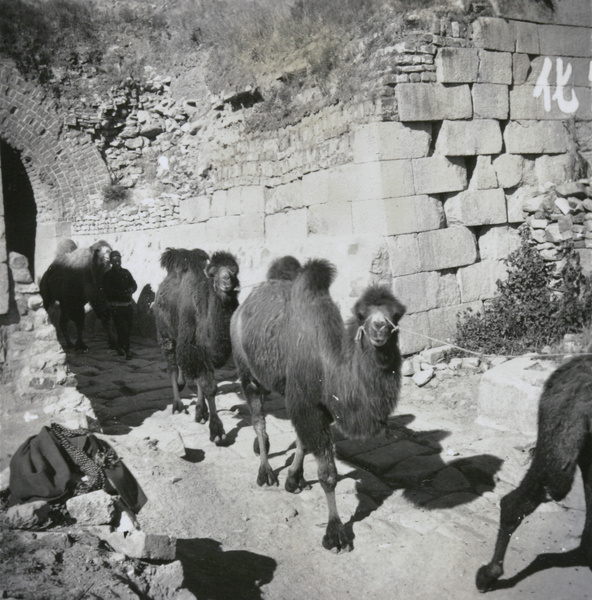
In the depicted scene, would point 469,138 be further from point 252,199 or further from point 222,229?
point 222,229

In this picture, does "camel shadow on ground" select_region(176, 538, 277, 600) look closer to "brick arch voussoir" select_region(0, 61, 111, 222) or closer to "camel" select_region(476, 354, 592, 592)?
"camel" select_region(476, 354, 592, 592)

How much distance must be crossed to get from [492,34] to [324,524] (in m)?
7.82

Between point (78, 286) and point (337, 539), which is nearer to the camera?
point (337, 539)

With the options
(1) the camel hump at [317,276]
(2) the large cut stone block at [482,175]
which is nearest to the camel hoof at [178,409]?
(1) the camel hump at [317,276]

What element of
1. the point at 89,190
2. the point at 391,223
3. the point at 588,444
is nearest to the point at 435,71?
the point at 391,223

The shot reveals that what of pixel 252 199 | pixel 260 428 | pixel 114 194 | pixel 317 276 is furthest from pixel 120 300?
pixel 317 276

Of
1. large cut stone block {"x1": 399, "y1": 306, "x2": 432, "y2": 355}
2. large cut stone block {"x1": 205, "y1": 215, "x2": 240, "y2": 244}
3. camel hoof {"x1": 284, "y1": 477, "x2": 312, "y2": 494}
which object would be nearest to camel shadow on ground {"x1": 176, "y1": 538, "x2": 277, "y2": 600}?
camel hoof {"x1": 284, "y1": 477, "x2": 312, "y2": 494}

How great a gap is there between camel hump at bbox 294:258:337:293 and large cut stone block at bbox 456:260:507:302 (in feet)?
16.1

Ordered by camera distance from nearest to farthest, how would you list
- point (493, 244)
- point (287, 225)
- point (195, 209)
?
point (493, 244) → point (287, 225) → point (195, 209)

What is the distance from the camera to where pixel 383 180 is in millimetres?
8602

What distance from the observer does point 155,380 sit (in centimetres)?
971

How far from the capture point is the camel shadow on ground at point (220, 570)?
3912 millimetres

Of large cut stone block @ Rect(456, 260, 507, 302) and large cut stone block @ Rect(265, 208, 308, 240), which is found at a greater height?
large cut stone block @ Rect(265, 208, 308, 240)

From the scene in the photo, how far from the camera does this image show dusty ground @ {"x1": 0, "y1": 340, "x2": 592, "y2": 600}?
3498 mm
